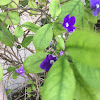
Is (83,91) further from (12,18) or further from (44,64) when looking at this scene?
(12,18)

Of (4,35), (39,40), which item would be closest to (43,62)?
(39,40)

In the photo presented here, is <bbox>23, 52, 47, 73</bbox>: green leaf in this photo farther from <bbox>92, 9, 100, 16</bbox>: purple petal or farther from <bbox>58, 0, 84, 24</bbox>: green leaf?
<bbox>92, 9, 100, 16</bbox>: purple petal

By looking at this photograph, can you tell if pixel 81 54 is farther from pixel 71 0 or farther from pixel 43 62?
pixel 71 0

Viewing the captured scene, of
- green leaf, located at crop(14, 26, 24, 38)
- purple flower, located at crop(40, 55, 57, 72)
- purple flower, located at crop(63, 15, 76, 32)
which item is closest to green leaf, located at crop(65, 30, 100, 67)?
purple flower, located at crop(40, 55, 57, 72)

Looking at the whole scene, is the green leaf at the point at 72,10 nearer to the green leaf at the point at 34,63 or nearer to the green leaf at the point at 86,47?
the green leaf at the point at 34,63

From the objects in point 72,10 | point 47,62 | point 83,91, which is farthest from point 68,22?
point 83,91

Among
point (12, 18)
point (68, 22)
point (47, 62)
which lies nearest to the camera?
point (47, 62)
